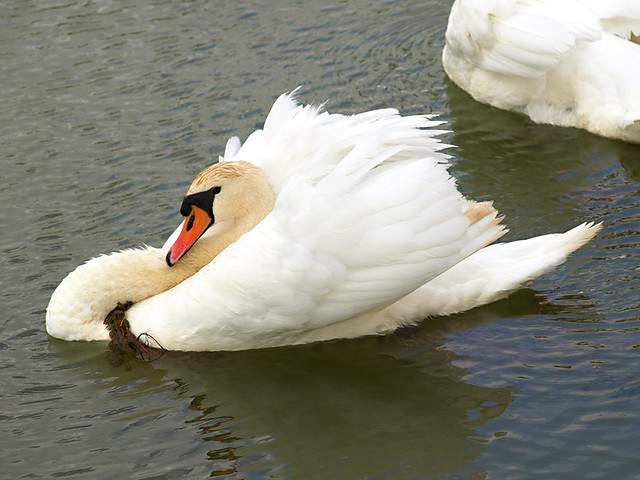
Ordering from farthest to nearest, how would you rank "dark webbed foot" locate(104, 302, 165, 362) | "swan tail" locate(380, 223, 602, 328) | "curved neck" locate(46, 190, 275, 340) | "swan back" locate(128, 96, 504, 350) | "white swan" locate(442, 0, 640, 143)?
1. "white swan" locate(442, 0, 640, 143)
2. "curved neck" locate(46, 190, 275, 340)
3. "dark webbed foot" locate(104, 302, 165, 362)
4. "swan tail" locate(380, 223, 602, 328)
5. "swan back" locate(128, 96, 504, 350)

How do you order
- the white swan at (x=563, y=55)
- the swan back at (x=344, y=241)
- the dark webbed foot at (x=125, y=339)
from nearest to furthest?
1. the swan back at (x=344, y=241)
2. the dark webbed foot at (x=125, y=339)
3. the white swan at (x=563, y=55)

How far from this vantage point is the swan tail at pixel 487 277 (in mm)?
6652

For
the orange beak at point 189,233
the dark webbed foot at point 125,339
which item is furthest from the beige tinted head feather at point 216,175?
the dark webbed foot at point 125,339

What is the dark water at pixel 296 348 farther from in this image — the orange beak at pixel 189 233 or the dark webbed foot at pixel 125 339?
the orange beak at pixel 189 233

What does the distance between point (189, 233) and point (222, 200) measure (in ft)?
1.00

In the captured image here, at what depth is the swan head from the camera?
6750 millimetres

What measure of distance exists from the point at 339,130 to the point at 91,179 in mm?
3182

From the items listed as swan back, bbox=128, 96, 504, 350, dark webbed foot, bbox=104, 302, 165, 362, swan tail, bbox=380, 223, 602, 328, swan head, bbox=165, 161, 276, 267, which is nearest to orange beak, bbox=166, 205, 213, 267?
swan head, bbox=165, 161, 276, 267

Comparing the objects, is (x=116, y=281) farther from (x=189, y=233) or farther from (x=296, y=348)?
(x=296, y=348)

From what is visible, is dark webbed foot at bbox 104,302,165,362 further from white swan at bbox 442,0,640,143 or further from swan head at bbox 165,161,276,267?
white swan at bbox 442,0,640,143

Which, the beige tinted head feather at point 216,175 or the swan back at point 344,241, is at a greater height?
the beige tinted head feather at point 216,175

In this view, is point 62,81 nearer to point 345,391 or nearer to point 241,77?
point 241,77

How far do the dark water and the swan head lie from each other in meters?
0.79

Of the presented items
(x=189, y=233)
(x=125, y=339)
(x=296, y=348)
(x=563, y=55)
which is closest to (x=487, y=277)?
(x=296, y=348)
